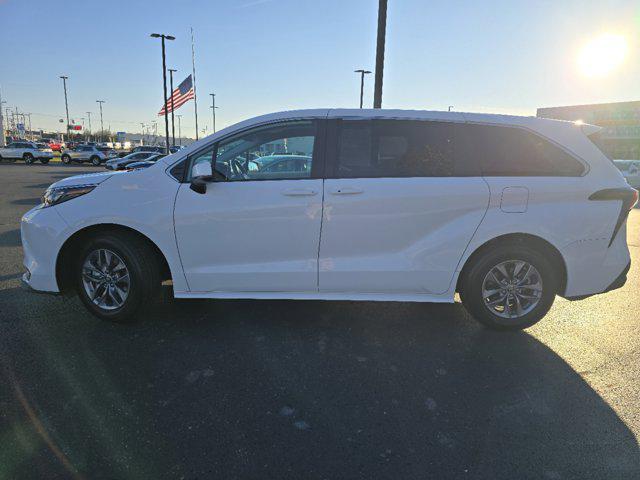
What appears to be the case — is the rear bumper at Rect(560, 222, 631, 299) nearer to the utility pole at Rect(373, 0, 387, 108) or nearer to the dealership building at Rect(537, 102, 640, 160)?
the utility pole at Rect(373, 0, 387, 108)

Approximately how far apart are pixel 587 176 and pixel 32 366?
4452 millimetres

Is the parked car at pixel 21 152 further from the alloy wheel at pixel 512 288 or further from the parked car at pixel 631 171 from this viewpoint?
the alloy wheel at pixel 512 288

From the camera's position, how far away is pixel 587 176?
353cm

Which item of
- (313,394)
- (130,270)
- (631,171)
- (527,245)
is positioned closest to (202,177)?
(130,270)

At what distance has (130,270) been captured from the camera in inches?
142

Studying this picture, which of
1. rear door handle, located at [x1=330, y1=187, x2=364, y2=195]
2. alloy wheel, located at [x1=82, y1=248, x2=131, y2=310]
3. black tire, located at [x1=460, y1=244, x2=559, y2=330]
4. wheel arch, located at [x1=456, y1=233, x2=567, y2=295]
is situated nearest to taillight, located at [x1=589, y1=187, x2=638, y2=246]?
wheel arch, located at [x1=456, y1=233, x2=567, y2=295]

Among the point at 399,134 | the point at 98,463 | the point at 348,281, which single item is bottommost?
the point at 98,463

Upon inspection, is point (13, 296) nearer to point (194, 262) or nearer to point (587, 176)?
point (194, 262)

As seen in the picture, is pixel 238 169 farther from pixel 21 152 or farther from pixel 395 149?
pixel 21 152

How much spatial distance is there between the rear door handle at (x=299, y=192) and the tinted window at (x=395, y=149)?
0.90 feet

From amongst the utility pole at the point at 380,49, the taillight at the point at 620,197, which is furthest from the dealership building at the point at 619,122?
the taillight at the point at 620,197

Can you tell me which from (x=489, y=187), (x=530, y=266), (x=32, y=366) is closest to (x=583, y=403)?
(x=530, y=266)

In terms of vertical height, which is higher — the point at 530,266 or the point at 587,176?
the point at 587,176

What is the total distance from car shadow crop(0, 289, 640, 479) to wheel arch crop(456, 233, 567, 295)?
2.08 ft
